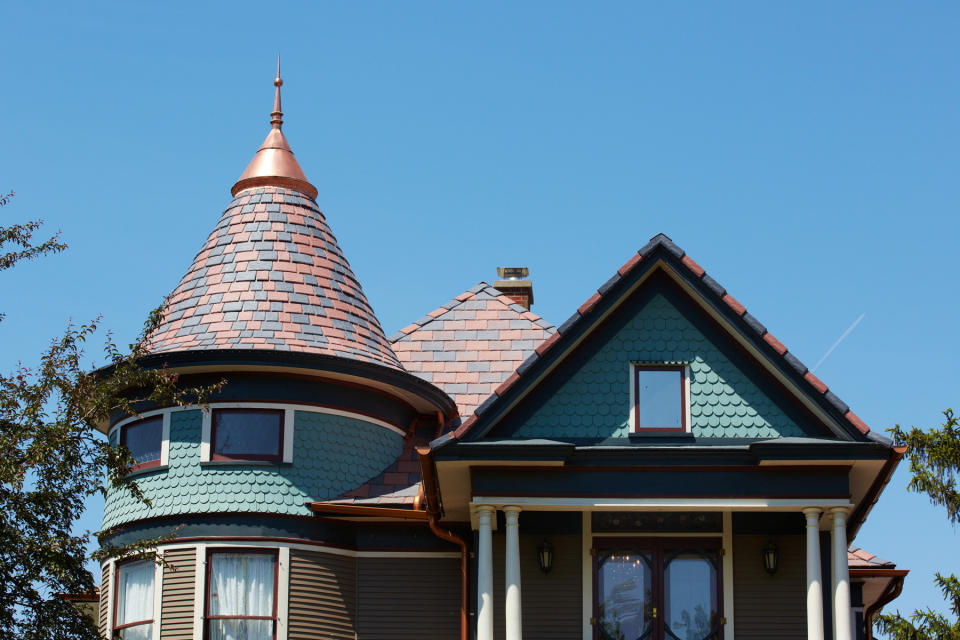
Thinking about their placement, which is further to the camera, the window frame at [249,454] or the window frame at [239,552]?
the window frame at [249,454]

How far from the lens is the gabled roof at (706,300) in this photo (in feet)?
68.2

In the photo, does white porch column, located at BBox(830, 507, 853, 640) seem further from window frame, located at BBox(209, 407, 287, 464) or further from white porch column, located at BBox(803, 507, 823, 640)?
window frame, located at BBox(209, 407, 287, 464)

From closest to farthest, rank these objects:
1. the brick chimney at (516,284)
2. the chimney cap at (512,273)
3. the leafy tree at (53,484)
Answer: the leafy tree at (53,484), the brick chimney at (516,284), the chimney cap at (512,273)

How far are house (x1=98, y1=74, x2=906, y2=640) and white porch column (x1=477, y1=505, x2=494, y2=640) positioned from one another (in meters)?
0.03

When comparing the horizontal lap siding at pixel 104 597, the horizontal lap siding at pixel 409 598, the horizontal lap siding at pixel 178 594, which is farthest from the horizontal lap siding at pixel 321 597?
the horizontal lap siding at pixel 104 597

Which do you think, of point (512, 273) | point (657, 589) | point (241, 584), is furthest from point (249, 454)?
point (512, 273)

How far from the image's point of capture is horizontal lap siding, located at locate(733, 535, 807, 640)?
21172mm

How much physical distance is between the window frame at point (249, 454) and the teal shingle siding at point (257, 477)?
0.11 m

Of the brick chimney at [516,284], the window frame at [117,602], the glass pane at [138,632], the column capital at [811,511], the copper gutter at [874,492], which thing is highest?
the brick chimney at [516,284]

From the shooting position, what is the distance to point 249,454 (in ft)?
Result: 73.4

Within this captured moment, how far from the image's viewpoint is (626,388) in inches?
843

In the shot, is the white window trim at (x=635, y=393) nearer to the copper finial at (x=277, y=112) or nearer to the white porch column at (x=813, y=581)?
the white porch column at (x=813, y=581)

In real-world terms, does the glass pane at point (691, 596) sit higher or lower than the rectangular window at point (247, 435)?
lower

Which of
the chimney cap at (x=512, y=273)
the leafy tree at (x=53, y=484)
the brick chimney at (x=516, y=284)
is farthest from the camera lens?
the chimney cap at (x=512, y=273)
